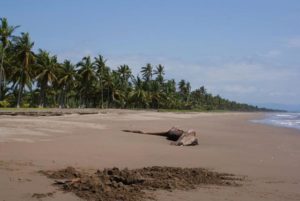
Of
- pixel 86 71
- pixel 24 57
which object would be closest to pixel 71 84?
pixel 86 71

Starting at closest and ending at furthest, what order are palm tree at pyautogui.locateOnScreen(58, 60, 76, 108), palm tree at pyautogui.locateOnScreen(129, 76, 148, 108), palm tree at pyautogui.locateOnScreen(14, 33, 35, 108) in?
palm tree at pyautogui.locateOnScreen(14, 33, 35, 108) → palm tree at pyautogui.locateOnScreen(58, 60, 76, 108) → palm tree at pyautogui.locateOnScreen(129, 76, 148, 108)

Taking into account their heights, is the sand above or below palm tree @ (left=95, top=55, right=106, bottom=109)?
below

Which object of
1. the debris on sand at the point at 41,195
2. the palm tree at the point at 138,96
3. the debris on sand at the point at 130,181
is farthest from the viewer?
the palm tree at the point at 138,96

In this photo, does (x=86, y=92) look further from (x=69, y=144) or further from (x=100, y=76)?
(x=69, y=144)

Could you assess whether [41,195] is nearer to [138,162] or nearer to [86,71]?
[138,162]

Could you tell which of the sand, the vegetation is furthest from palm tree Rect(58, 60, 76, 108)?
the sand

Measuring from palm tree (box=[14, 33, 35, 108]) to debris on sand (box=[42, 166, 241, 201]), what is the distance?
2109 inches

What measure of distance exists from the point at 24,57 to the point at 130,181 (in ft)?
184

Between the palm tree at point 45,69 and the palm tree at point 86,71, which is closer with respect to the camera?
the palm tree at point 45,69

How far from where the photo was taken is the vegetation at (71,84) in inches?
2391

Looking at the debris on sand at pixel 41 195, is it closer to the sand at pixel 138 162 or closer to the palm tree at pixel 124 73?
the sand at pixel 138 162

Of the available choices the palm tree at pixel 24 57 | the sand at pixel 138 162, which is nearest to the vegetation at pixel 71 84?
the palm tree at pixel 24 57

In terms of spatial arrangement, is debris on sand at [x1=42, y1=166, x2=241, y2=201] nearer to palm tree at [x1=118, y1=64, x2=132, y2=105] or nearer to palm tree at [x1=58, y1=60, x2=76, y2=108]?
palm tree at [x1=58, y1=60, x2=76, y2=108]

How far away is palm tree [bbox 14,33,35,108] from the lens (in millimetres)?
59844
